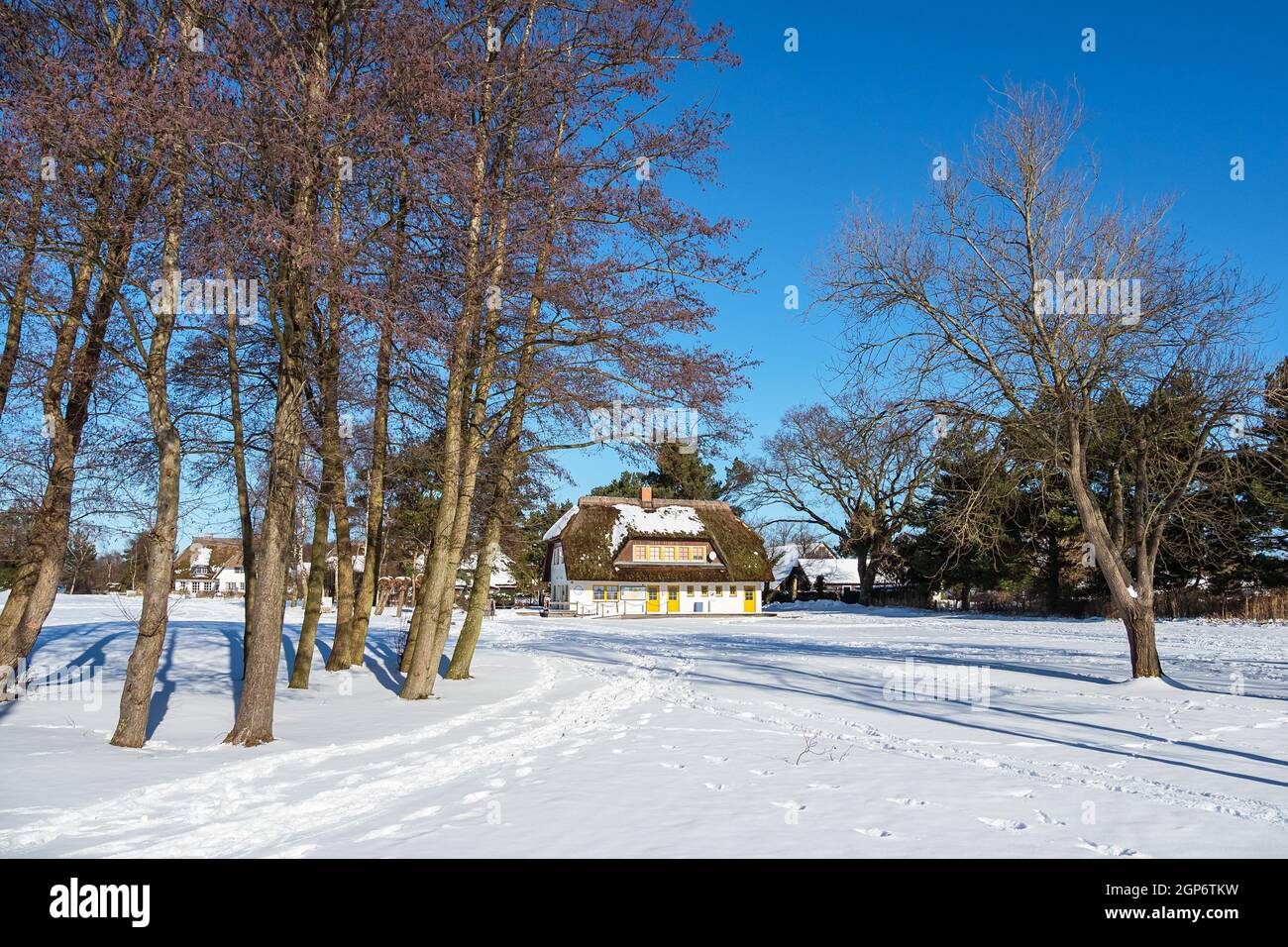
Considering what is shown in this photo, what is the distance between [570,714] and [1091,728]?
22.2 ft

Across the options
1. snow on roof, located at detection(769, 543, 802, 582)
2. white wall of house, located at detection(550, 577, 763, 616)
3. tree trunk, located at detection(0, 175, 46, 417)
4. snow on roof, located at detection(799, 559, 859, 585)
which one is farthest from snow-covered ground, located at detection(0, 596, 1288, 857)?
snow on roof, located at detection(769, 543, 802, 582)

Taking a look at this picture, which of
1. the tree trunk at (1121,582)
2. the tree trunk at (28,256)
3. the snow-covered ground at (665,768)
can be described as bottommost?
the snow-covered ground at (665,768)

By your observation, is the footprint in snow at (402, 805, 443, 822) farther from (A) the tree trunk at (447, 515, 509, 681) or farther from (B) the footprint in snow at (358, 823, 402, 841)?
(A) the tree trunk at (447, 515, 509, 681)

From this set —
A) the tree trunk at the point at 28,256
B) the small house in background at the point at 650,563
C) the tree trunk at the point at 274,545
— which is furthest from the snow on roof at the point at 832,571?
the tree trunk at the point at 28,256

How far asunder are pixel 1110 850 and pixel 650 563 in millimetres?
47861

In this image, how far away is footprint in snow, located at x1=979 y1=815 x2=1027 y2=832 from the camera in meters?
6.12

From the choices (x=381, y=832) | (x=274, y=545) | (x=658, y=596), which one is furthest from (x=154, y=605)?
(x=658, y=596)

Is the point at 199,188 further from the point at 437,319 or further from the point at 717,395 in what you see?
the point at 717,395

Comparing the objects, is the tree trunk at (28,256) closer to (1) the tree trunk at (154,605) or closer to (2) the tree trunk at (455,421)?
(1) the tree trunk at (154,605)

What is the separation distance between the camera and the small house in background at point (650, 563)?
51750mm

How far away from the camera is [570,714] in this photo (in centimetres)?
1237

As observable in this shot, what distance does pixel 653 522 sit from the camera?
179 ft

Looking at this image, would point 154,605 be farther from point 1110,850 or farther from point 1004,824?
point 1110,850
